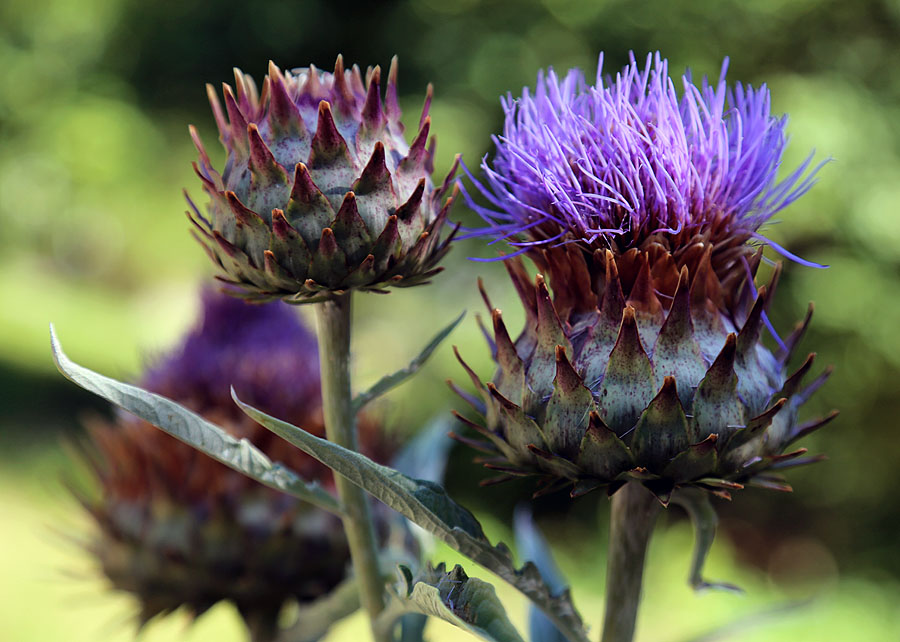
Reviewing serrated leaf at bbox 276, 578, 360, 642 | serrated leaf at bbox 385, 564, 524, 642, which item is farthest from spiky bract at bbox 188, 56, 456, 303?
serrated leaf at bbox 276, 578, 360, 642

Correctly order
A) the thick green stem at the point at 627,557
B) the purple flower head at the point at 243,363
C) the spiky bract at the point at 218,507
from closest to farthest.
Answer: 1. the thick green stem at the point at 627,557
2. the spiky bract at the point at 218,507
3. the purple flower head at the point at 243,363

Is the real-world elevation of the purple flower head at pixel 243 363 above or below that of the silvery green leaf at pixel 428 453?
above

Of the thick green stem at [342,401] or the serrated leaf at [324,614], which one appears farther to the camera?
the serrated leaf at [324,614]

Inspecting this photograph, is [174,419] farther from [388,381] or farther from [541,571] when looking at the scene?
[541,571]

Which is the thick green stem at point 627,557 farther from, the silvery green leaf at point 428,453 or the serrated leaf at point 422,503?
the silvery green leaf at point 428,453

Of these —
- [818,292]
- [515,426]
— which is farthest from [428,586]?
[818,292]

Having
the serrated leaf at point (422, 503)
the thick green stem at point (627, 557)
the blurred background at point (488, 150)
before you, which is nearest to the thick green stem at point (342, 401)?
the serrated leaf at point (422, 503)

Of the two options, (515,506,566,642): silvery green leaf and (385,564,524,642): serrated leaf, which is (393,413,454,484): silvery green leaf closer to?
(515,506,566,642): silvery green leaf
